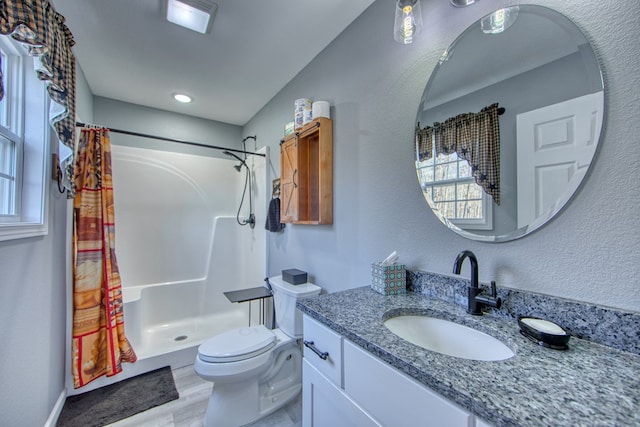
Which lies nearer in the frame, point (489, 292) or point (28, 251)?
point (489, 292)

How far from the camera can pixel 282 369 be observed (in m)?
1.80

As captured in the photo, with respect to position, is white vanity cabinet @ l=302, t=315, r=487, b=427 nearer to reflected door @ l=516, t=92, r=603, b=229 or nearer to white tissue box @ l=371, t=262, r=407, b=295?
white tissue box @ l=371, t=262, r=407, b=295

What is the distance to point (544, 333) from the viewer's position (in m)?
0.70

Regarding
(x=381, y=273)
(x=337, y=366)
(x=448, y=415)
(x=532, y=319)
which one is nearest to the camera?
(x=448, y=415)

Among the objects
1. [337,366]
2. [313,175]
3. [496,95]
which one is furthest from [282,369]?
[496,95]

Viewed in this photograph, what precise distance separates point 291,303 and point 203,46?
1.90 metres

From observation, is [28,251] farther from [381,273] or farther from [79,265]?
[381,273]

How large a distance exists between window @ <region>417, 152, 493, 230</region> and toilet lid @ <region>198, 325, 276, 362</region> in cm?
130

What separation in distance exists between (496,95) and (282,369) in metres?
1.97

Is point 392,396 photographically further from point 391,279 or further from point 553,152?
point 553,152

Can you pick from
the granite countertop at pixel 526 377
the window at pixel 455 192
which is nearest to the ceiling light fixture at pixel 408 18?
the window at pixel 455 192

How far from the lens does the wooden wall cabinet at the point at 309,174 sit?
1.73 metres

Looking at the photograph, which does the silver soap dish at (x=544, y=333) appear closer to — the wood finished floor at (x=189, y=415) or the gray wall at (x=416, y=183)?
the gray wall at (x=416, y=183)

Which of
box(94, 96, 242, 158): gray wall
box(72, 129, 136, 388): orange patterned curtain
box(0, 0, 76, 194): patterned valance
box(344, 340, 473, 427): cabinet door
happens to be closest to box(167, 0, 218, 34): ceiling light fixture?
box(0, 0, 76, 194): patterned valance
